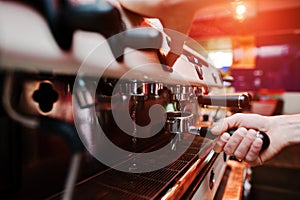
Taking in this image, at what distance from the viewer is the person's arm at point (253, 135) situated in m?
0.72

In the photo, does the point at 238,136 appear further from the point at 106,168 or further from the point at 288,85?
the point at 288,85

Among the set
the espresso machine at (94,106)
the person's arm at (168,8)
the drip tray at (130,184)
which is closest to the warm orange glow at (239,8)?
the espresso machine at (94,106)

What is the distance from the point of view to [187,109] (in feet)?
3.22

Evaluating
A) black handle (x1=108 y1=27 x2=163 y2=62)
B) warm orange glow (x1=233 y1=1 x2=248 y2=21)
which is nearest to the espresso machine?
black handle (x1=108 y1=27 x2=163 y2=62)

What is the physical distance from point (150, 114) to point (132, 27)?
0.51 meters

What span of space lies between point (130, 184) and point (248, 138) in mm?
377

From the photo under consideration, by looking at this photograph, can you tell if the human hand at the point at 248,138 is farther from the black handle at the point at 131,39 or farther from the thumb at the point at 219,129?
the black handle at the point at 131,39

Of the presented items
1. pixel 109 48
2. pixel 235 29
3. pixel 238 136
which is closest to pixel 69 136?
pixel 109 48

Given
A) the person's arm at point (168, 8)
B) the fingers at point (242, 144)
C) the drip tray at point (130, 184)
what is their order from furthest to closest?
the fingers at point (242, 144) → the drip tray at point (130, 184) → the person's arm at point (168, 8)

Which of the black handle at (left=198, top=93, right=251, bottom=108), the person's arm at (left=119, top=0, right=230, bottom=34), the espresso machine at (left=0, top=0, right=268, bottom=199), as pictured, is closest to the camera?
the espresso machine at (left=0, top=0, right=268, bottom=199)

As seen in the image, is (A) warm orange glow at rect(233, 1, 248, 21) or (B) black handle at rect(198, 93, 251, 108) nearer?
(B) black handle at rect(198, 93, 251, 108)

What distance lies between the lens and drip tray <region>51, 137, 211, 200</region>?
1.97 feet

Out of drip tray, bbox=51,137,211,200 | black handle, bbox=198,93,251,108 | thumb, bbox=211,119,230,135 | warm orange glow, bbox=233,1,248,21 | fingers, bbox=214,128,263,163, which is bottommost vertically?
drip tray, bbox=51,137,211,200

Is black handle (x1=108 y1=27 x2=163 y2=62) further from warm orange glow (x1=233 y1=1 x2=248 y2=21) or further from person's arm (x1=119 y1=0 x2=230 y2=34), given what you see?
warm orange glow (x1=233 y1=1 x2=248 y2=21)
